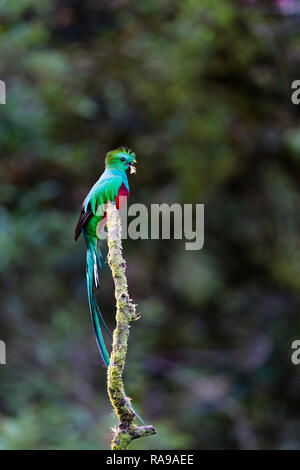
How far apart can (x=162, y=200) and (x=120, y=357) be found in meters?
5.80

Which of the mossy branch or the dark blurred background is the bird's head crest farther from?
the dark blurred background

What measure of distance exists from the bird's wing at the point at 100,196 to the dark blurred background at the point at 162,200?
3.15m

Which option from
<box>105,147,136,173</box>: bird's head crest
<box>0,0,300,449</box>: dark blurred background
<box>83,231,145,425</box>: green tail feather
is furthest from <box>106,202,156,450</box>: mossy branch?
<box>0,0,300,449</box>: dark blurred background

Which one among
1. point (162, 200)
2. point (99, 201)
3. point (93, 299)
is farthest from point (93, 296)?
point (162, 200)

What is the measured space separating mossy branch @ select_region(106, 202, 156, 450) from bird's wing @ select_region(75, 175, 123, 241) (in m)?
0.09

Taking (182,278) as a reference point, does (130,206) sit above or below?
below

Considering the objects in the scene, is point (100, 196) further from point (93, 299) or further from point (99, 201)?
point (93, 299)

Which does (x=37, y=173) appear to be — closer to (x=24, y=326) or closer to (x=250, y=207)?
→ (x=24, y=326)

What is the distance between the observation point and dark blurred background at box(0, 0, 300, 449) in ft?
15.7

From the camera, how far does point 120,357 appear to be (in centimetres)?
80

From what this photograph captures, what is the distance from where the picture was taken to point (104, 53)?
16.6ft

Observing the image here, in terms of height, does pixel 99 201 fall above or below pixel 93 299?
above
